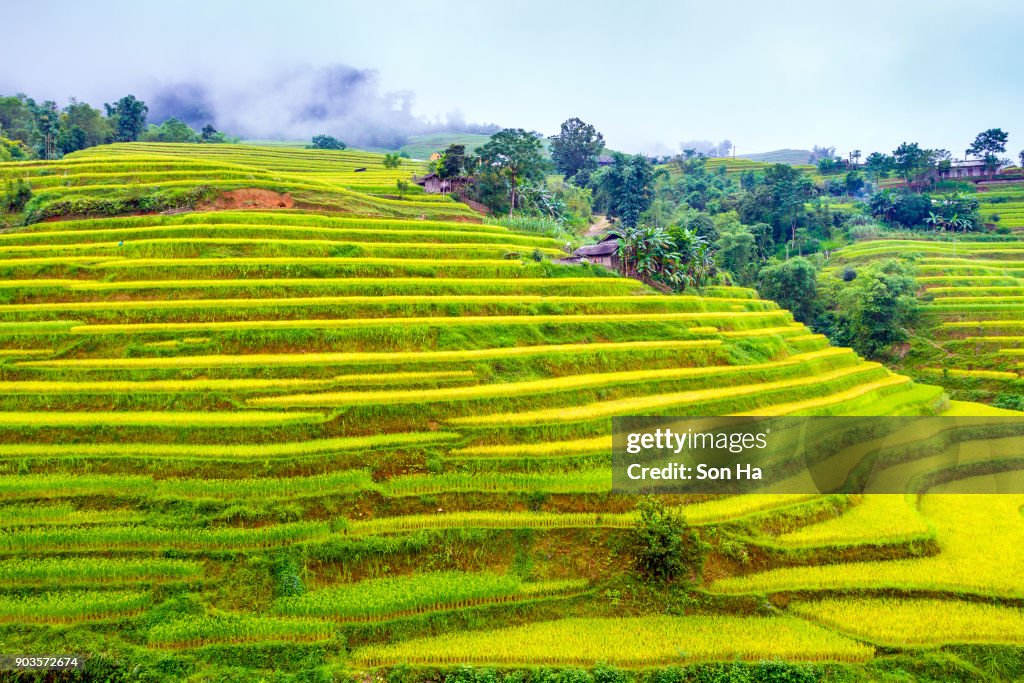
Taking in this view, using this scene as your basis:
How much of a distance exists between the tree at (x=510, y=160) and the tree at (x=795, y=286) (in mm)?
18334

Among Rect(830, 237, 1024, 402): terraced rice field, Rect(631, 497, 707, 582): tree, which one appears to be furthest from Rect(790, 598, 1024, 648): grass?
Rect(830, 237, 1024, 402): terraced rice field

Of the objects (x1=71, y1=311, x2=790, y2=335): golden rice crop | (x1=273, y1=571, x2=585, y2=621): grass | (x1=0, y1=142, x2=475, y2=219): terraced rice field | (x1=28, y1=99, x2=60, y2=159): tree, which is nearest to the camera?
(x1=273, y1=571, x2=585, y2=621): grass

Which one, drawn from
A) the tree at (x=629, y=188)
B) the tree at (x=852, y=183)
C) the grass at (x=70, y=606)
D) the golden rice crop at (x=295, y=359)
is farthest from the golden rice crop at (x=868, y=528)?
the tree at (x=852, y=183)

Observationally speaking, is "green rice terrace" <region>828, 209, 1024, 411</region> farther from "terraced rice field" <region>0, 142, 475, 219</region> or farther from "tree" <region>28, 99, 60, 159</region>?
"tree" <region>28, 99, 60, 159</region>

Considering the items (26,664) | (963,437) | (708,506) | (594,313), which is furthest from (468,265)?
(963,437)

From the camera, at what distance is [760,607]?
1249cm

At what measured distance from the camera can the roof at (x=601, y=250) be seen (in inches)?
1112

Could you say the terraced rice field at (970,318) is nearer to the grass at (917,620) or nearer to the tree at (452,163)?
the grass at (917,620)

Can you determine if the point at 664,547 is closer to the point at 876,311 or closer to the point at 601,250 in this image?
the point at 601,250

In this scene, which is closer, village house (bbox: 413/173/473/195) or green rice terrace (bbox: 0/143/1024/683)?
green rice terrace (bbox: 0/143/1024/683)

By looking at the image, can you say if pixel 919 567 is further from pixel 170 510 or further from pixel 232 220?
pixel 232 220

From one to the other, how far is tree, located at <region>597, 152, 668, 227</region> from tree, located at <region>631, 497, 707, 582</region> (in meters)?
41.2

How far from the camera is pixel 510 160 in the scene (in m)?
38.0

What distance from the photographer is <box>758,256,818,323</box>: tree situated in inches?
1593
